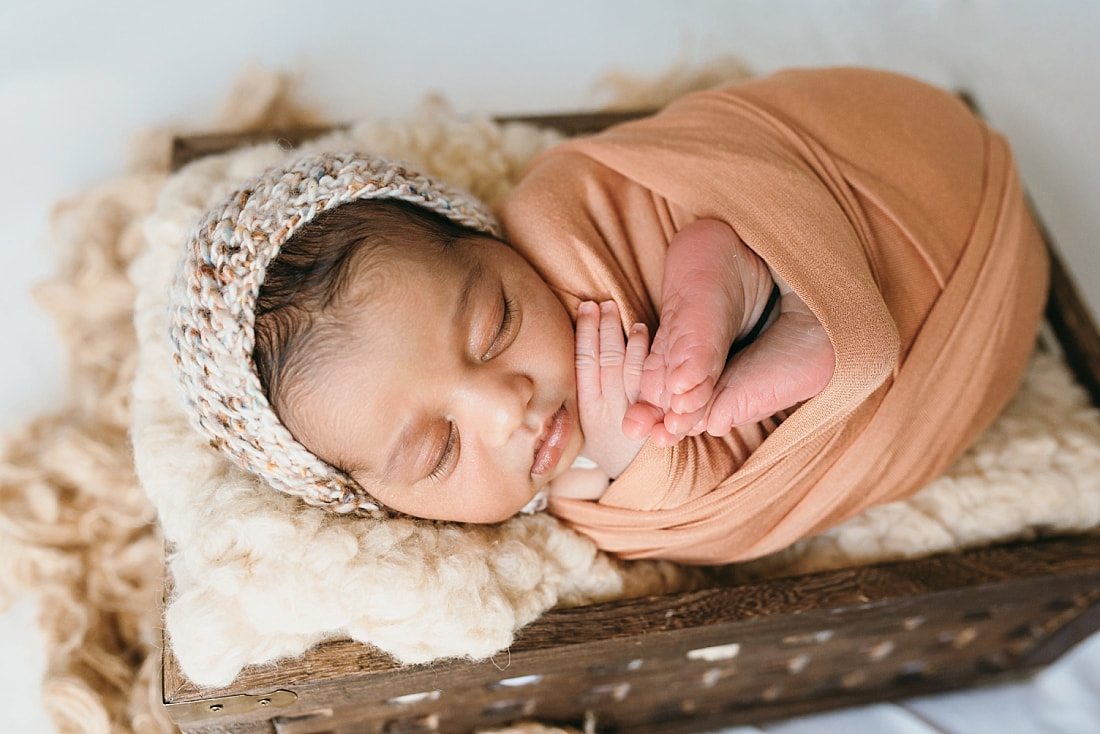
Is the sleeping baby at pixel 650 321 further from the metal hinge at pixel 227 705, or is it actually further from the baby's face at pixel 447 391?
the metal hinge at pixel 227 705

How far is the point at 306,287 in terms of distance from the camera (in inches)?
38.8

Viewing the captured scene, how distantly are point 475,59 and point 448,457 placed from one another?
125 centimetres

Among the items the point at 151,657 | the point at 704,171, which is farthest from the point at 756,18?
the point at 151,657

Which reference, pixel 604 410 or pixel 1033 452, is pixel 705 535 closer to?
pixel 604 410

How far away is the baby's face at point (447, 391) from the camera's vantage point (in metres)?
0.99

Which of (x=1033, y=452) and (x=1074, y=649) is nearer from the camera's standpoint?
(x=1033, y=452)

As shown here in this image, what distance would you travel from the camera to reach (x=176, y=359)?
1059 mm

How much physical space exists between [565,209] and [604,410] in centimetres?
30

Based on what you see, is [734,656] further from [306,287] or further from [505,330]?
[306,287]

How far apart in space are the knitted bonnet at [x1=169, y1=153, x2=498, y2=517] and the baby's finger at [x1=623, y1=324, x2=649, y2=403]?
31 centimetres

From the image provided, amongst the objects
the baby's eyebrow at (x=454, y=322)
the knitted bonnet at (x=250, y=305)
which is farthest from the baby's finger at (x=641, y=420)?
the knitted bonnet at (x=250, y=305)

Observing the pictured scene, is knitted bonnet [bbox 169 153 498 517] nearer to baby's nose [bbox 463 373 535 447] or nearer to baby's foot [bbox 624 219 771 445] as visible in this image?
baby's nose [bbox 463 373 535 447]

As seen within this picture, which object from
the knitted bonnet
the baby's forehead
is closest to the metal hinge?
the knitted bonnet

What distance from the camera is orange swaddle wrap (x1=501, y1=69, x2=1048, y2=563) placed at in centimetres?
115
